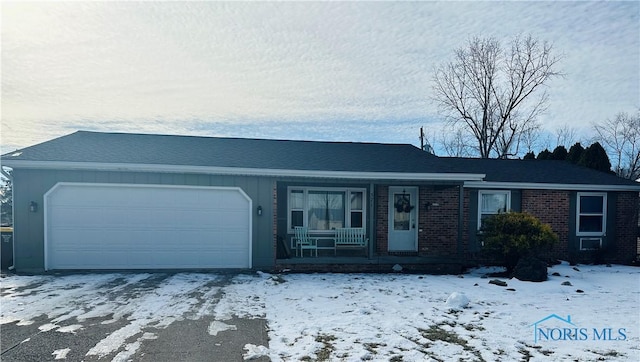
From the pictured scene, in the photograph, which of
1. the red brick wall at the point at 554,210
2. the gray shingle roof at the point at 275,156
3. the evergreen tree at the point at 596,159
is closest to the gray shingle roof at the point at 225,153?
the gray shingle roof at the point at 275,156

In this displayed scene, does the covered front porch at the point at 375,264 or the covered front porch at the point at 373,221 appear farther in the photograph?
the covered front porch at the point at 373,221

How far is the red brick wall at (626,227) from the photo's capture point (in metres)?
11.7

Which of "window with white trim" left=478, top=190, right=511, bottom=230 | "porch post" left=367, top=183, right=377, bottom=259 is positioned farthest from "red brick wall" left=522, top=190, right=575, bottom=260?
"porch post" left=367, top=183, right=377, bottom=259

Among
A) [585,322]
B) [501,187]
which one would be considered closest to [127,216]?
[585,322]

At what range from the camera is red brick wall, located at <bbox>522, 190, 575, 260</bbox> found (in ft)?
36.9

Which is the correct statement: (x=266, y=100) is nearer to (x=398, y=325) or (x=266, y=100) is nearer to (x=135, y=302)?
(x=135, y=302)

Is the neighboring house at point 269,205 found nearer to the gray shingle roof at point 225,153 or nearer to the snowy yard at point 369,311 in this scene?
the gray shingle roof at point 225,153

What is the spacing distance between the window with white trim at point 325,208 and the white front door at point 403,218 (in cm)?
89

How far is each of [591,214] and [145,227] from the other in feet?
42.9

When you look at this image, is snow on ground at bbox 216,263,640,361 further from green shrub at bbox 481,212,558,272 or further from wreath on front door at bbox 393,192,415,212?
wreath on front door at bbox 393,192,415,212

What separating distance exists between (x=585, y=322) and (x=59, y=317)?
7.98 meters

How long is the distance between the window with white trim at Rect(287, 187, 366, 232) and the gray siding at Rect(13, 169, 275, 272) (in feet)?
6.30

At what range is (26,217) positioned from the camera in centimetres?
849

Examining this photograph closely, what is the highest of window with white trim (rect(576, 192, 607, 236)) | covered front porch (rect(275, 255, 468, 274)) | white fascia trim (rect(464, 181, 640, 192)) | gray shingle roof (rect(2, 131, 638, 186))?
gray shingle roof (rect(2, 131, 638, 186))
